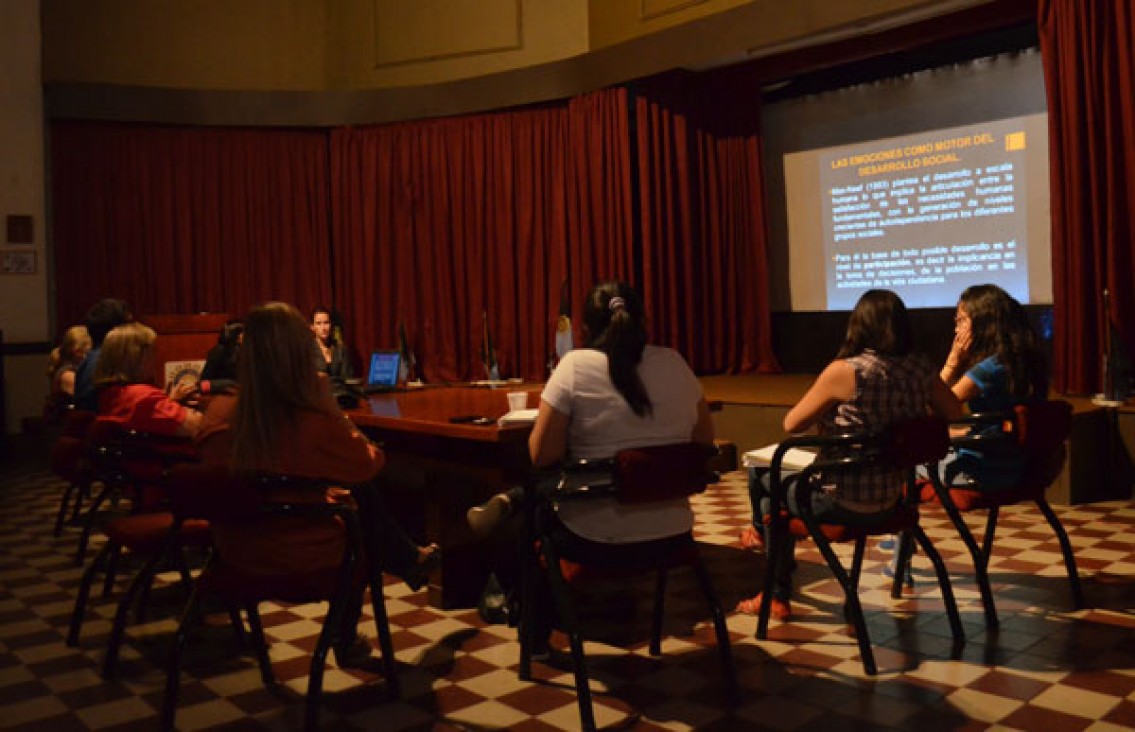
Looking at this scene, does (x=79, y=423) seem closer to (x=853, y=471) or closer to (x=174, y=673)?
(x=174, y=673)

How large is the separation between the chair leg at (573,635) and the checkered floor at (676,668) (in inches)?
5.7

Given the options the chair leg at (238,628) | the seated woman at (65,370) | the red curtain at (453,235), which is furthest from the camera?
the red curtain at (453,235)

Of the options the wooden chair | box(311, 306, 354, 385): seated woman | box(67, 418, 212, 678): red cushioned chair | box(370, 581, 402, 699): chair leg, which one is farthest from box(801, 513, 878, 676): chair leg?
box(311, 306, 354, 385): seated woman

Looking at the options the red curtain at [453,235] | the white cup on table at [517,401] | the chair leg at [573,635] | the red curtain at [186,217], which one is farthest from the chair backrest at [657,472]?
the red curtain at [186,217]

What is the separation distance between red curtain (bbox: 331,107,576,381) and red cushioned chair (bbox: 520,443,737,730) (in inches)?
243

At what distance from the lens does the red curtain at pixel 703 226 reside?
27.5ft

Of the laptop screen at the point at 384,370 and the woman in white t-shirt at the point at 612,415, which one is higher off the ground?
the laptop screen at the point at 384,370

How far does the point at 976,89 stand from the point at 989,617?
4922 millimetres

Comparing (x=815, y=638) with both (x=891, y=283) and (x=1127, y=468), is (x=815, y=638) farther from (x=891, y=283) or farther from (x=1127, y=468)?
(x=891, y=283)

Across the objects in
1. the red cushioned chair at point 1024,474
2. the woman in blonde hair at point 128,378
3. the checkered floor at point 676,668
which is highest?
the woman in blonde hair at point 128,378

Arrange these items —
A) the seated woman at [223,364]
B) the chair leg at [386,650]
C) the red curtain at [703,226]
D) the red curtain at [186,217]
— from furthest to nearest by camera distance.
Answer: the red curtain at [186,217], the red curtain at [703,226], the seated woman at [223,364], the chair leg at [386,650]

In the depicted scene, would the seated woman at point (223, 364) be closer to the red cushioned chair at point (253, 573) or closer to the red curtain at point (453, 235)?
the red cushioned chair at point (253, 573)

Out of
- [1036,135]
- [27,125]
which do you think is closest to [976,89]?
[1036,135]

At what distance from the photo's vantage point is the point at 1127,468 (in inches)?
215
